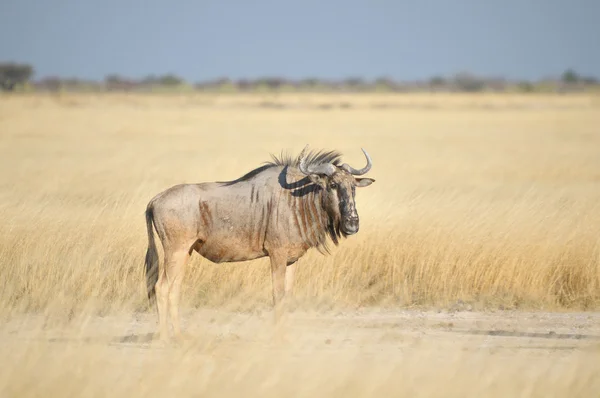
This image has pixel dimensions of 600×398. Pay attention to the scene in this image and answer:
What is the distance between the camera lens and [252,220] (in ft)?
32.5

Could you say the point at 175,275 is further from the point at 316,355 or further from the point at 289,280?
the point at 316,355

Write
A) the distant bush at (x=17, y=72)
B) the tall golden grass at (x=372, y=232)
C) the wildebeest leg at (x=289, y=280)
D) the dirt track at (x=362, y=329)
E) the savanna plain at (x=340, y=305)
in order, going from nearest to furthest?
the savanna plain at (x=340, y=305) < the dirt track at (x=362, y=329) < the wildebeest leg at (x=289, y=280) < the tall golden grass at (x=372, y=232) < the distant bush at (x=17, y=72)

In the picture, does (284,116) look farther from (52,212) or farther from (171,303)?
(171,303)

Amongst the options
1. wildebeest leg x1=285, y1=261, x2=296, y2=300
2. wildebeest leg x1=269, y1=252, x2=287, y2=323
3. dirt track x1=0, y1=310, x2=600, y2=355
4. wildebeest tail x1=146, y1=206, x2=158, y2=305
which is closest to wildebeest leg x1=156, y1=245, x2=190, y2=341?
wildebeest tail x1=146, y1=206, x2=158, y2=305

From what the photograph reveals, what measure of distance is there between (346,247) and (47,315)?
3.65m

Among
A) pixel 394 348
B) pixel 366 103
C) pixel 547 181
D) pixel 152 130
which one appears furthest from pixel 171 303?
pixel 366 103

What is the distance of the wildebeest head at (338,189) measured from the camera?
9555 mm

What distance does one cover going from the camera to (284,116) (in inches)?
2104

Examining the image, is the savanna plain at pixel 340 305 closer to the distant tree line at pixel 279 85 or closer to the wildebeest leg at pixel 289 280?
the wildebeest leg at pixel 289 280

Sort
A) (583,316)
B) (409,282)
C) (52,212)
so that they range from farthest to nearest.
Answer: (52,212) → (409,282) → (583,316)

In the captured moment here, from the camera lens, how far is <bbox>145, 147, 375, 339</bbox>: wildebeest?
9.71m

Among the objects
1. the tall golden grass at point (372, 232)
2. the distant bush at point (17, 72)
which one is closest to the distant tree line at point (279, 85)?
the distant bush at point (17, 72)

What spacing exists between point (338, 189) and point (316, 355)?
6.01 feet

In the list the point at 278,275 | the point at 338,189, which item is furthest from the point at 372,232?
the point at 278,275
